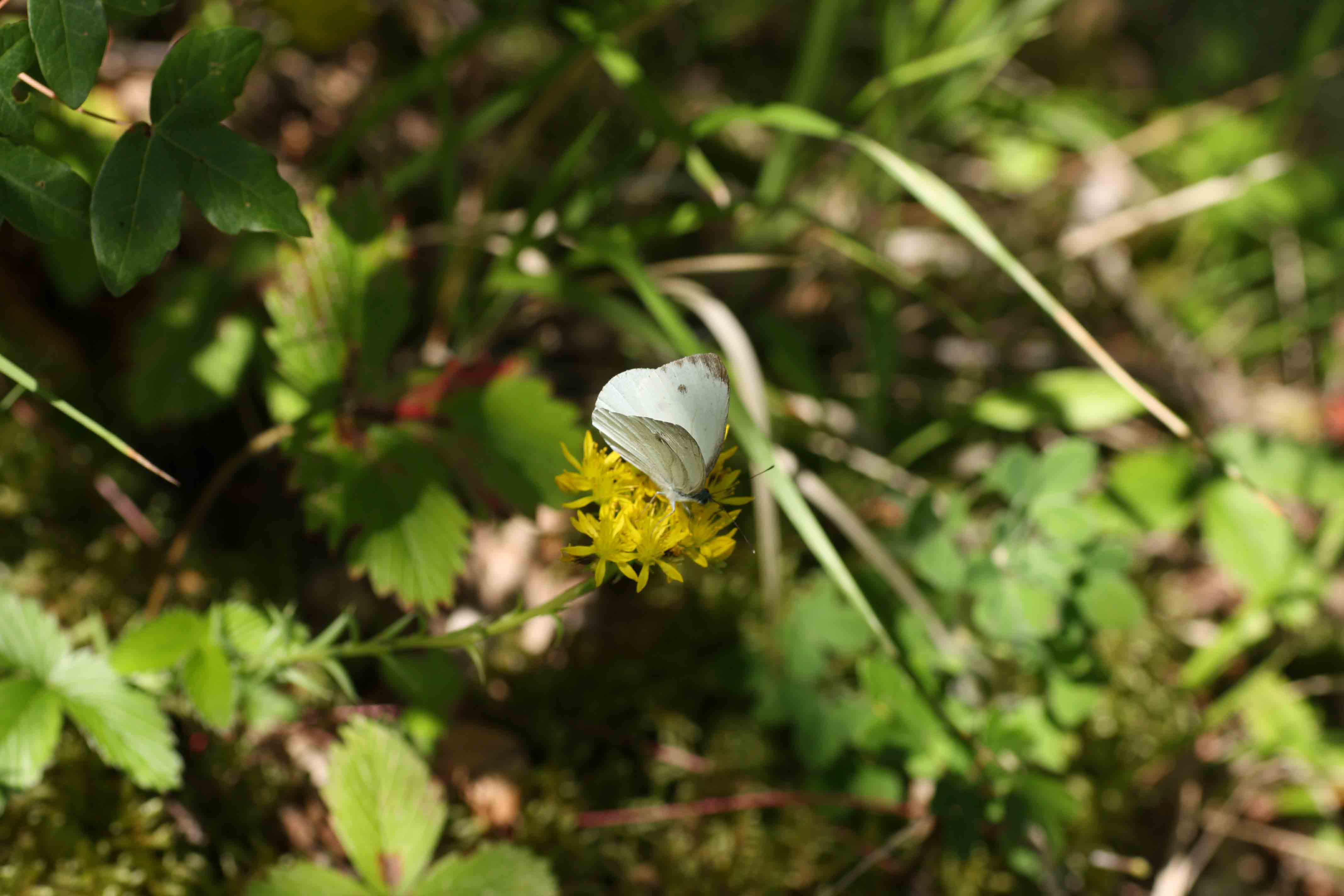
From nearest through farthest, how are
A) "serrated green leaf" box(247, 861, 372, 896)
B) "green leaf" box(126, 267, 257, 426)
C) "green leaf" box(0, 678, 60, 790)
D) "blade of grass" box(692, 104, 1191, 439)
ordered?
"green leaf" box(0, 678, 60, 790)
"serrated green leaf" box(247, 861, 372, 896)
"blade of grass" box(692, 104, 1191, 439)
"green leaf" box(126, 267, 257, 426)

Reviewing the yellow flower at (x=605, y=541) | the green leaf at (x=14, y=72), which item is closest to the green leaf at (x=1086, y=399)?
the yellow flower at (x=605, y=541)

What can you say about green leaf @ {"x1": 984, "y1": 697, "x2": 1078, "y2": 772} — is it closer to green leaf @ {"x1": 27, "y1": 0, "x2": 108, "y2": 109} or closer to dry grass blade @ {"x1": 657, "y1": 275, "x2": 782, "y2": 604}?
dry grass blade @ {"x1": 657, "y1": 275, "x2": 782, "y2": 604}

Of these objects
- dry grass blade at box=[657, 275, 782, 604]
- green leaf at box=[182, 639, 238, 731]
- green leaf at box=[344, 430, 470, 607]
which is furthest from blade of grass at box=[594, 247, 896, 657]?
green leaf at box=[182, 639, 238, 731]

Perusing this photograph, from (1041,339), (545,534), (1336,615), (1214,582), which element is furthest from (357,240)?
(1336,615)

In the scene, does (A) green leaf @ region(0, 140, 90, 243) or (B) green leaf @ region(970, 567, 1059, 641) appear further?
(B) green leaf @ region(970, 567, 1059, 641)

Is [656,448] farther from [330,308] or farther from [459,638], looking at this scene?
→ [330,308]

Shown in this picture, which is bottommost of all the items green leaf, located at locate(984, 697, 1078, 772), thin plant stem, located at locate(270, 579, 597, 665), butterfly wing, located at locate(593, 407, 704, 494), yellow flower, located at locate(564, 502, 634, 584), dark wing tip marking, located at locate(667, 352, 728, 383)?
green leaf, located at locate(984, 697, 1078, 772)

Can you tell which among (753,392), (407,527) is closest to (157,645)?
(407,527)

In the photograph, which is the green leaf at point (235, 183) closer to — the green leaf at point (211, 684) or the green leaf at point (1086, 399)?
the green leaf at point (211, 684)
